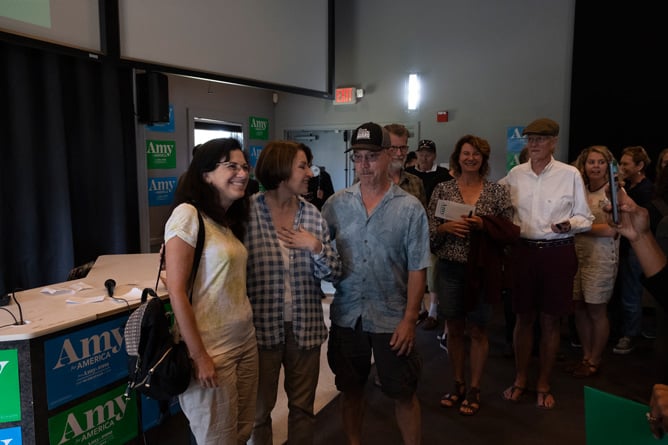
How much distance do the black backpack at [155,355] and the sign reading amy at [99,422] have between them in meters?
0.65

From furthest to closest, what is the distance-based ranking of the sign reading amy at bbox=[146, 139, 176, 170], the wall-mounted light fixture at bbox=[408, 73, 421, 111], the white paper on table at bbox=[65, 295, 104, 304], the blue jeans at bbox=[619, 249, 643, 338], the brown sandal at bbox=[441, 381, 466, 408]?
the wall-mounted light fixture at bbox=[408, 73, 421, 111] < the sign reading amy at bbox=[146, 139, 176, 170] < the blue jeans at bbox=[619, 249, 643, 338] < the brown sandal at bbox=[441, 381, 466, 408] < the white paper on table at bbox=[65, 295, 104, 304]

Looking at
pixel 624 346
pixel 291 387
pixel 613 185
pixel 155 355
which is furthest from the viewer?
pixel 624 346

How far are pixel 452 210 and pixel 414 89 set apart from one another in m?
4.03

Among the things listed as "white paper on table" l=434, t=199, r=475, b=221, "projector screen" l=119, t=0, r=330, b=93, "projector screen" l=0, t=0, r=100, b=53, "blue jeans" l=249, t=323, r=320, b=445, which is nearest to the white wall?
"projector screen" l=119, t=0, r=330, b=93

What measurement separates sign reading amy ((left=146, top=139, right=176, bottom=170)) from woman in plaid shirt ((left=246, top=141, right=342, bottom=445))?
3.85 metres

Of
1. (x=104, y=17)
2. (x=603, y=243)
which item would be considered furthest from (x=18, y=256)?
(x=603, y=243)

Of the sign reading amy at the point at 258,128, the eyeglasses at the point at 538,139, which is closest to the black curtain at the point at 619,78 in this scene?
the eyeglasses at the point at 538,139

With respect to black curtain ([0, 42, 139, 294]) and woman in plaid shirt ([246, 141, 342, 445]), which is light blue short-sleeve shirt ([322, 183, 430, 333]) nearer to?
woman in plaid shirt ([246, 141, 342, 445])

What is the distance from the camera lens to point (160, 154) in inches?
215

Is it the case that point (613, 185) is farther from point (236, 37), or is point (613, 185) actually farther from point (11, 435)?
point (236, 37)

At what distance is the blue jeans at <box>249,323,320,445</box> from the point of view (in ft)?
6.09

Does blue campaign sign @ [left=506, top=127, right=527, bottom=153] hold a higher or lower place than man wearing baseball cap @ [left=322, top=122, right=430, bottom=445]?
higher

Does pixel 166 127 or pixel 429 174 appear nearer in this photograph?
pixel 429 174

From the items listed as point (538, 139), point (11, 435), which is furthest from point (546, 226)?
point (11, 435)
